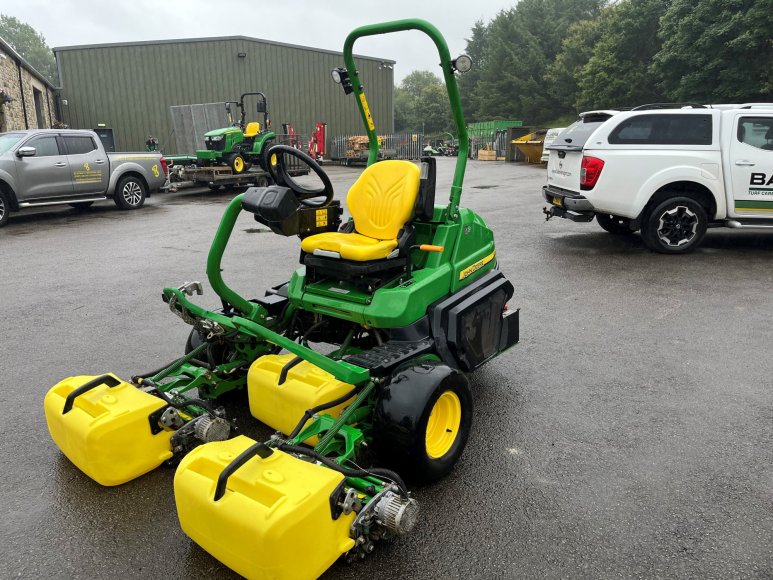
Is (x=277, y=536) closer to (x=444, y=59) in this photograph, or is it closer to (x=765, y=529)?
(x=765, y=529)

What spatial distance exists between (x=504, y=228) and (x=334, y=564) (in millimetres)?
9118

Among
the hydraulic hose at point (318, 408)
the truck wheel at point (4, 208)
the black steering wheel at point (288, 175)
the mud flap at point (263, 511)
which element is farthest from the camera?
the truck wheel at point (4, 208)

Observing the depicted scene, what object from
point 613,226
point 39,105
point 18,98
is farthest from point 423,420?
point 39,105

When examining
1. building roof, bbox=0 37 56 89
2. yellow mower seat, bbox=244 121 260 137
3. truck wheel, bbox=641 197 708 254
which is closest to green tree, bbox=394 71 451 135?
building roof, bbox=0 37 56 89

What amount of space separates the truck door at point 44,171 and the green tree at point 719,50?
32.8 metres

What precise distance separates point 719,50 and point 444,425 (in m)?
38.0

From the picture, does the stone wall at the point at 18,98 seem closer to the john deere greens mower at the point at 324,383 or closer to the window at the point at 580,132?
the window at the point at 580,132

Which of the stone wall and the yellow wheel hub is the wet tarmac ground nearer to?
the yellow wheel hub

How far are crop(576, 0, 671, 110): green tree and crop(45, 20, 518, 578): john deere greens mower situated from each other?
46.3 meters

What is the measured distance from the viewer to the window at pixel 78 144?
13.1 m

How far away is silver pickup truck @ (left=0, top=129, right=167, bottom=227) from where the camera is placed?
12188mm

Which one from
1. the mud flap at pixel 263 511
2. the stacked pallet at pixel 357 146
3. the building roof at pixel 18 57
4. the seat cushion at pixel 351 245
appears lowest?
the mud flap at pixel 263 511

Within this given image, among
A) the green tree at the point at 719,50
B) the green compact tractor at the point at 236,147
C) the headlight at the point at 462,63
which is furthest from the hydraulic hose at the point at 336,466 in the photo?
the green tree at the point at 719,50

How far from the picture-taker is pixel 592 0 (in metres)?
70.1
